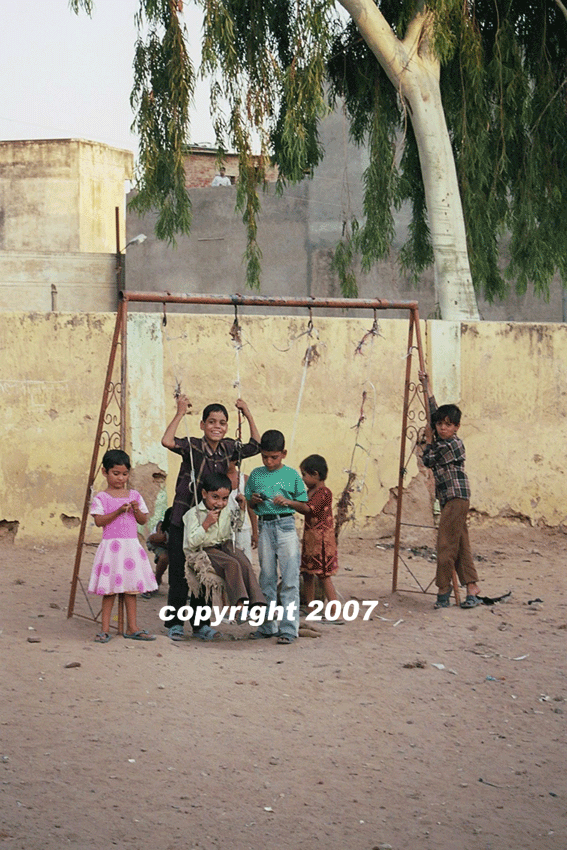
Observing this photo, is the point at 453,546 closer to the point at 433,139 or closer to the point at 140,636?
the point at 140,636

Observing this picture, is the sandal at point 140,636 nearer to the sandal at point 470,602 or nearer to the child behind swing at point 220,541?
the child behind swing at point 220,541

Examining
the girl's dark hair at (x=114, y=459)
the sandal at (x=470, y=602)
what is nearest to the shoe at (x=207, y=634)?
the girl's dark hair at (x=114, y=459)

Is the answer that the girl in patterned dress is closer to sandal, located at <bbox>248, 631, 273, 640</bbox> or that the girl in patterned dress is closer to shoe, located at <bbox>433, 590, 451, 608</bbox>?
sandal, located at <bbox>248, 631, 273, 640</bbox>

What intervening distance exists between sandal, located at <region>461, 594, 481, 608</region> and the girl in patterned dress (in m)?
0.84

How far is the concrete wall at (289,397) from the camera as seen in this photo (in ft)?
26.5

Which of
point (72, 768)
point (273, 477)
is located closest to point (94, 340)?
point (273, 477)

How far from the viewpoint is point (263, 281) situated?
1900cm

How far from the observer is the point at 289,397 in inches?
333

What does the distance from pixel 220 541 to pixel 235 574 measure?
204mm

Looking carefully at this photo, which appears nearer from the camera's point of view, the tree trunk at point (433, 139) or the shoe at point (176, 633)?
the shoe at point (176, 633)

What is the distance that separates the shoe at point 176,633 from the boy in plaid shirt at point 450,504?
5.71 feet

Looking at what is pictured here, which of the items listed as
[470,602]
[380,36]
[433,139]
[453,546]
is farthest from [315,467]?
[380,36]

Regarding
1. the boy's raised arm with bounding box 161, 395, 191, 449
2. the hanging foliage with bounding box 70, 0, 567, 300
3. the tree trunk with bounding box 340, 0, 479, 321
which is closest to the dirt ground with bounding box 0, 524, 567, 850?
the boy's raised arm with bounding box 161, 395, 191, 449

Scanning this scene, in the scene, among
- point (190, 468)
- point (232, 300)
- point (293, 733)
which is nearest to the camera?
point (293, 733)
